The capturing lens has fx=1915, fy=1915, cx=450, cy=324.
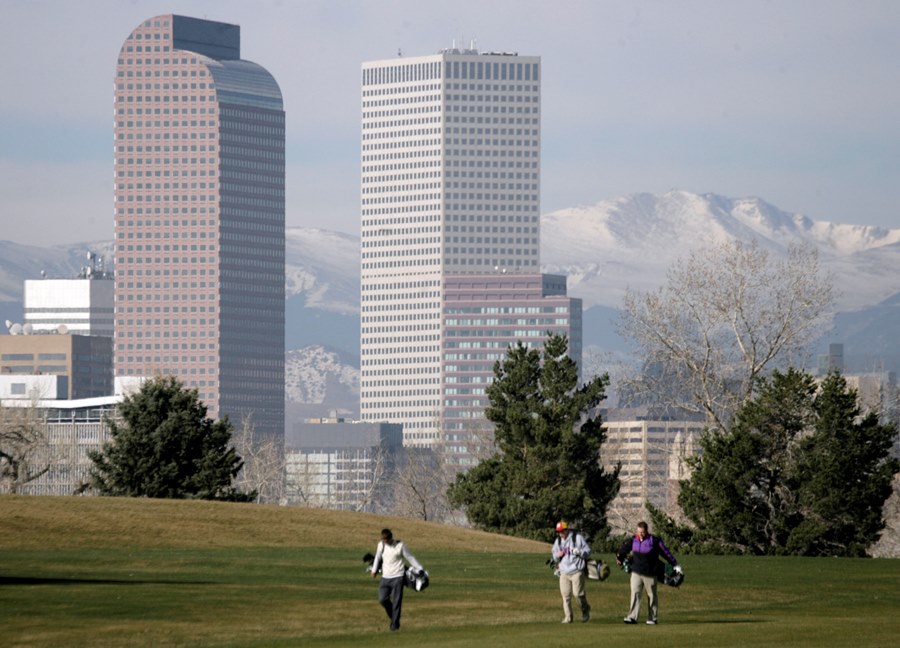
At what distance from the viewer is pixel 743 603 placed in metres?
53.6

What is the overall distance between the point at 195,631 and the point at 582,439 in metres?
55.7

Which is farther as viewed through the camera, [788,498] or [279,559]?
[788,498]

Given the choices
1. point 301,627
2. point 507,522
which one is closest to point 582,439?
point 507,522

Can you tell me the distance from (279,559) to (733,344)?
43352 millimetres

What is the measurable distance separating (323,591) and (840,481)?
1442 inches

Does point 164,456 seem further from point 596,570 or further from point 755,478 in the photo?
point 596,570

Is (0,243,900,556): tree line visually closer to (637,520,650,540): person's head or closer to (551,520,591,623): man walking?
(637,520,650,540): person's head

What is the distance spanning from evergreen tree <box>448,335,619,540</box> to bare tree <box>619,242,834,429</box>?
3.69 metres

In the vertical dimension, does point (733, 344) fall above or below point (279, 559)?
above

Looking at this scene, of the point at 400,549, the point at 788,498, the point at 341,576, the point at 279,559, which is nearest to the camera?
the point at 400,549

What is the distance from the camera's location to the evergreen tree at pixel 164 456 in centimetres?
9800

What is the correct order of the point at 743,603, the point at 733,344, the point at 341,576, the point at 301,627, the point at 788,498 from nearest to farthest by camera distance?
the point at 301,627 → the point at 743,603 → the point at 341,576 → the point at 788,498 → the point at 733,344

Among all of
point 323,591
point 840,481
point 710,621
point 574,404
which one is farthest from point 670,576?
point 574,404

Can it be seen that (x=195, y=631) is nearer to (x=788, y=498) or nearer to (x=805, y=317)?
(x=788, y=498)
